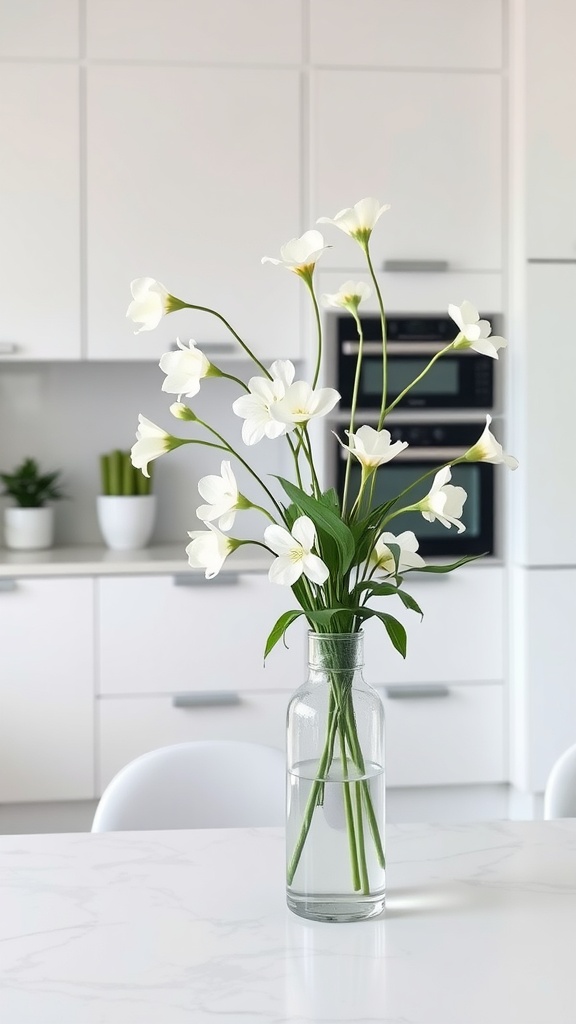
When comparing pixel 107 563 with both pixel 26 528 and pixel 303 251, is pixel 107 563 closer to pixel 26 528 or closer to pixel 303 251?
pixel 26 528

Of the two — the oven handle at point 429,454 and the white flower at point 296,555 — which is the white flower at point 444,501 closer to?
the white flower at point 296,555

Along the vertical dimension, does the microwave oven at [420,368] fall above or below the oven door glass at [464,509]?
above

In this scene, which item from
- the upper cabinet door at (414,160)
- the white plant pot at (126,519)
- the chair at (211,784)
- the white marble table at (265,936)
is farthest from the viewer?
the white plant pot at (126,519)

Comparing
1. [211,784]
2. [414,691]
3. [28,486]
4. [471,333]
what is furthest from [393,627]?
[28,486]

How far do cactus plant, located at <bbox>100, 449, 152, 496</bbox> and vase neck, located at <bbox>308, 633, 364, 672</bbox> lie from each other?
2.28 meters

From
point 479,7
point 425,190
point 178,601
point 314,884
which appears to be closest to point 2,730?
point 178,601

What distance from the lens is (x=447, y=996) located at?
91cm

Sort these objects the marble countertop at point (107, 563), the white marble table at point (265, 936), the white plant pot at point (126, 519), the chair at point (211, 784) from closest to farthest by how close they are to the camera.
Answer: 1. the white marble table at point (265, 936)
2. the chair at point (211, 784)
3. the marble countertop at point (107, 563)
4. the white plant pot at point (126, 519)

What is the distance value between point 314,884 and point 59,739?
6.61 feet

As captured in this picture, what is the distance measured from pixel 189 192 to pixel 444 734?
1.63m

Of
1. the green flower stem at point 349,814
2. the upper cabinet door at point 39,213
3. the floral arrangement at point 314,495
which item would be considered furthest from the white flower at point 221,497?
the upper cabinet door at point 39,213

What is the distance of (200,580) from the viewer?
2.95m

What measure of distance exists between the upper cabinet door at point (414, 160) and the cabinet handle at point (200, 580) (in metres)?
0.89

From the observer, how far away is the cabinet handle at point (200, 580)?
2947mm
